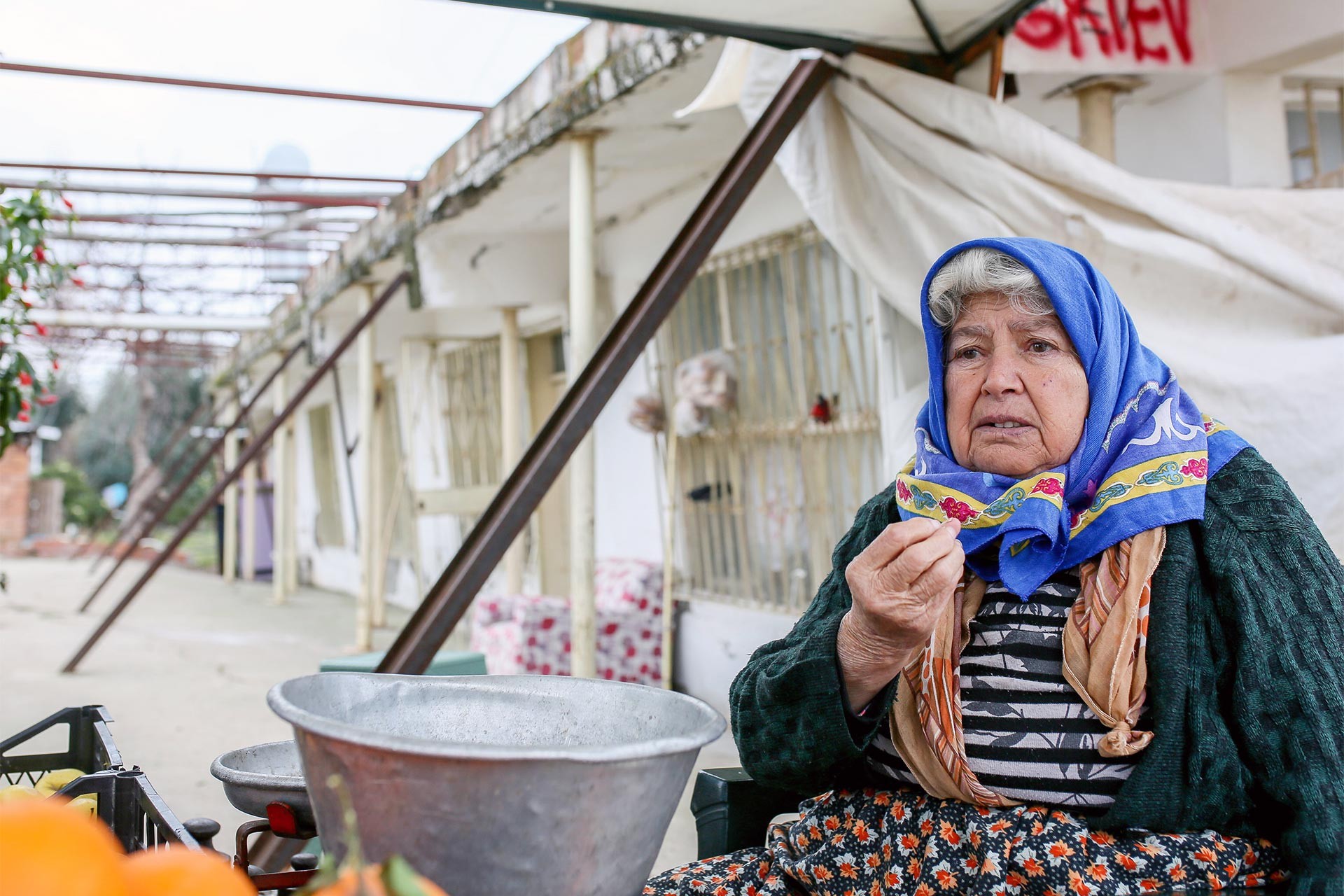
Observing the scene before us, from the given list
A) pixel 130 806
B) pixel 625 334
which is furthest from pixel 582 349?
pixel 130 806

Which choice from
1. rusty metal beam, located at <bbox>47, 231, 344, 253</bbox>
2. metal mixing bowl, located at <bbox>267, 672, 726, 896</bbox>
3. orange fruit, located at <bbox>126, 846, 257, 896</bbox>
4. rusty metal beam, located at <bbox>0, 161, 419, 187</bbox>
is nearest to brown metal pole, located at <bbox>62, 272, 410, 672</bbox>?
rusty metal beam, located at <bbox>0, 161, 419, 187</bbox>

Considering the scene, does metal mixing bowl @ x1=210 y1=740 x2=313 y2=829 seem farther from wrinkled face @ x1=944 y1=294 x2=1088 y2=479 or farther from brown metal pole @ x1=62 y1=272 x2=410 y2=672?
brown metal pole @ x1=62 y1=272 x2=410 y2=672

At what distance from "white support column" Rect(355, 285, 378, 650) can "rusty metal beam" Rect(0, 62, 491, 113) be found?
1971 mm

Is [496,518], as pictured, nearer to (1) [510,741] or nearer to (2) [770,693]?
(2) [770,693]

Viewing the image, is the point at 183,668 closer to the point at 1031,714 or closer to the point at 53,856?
the point at 1031,714

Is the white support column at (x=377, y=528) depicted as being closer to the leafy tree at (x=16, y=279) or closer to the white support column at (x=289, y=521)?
the white support column at (x=289, y=521)

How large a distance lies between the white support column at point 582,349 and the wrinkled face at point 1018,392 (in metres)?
2.50

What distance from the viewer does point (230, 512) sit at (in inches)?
508

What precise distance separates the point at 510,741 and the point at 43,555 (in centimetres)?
1981

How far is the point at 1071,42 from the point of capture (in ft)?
9.50

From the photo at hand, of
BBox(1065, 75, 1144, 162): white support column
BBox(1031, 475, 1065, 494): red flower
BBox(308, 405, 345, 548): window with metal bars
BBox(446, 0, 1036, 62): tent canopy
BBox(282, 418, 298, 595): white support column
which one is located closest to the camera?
BBox(1031, 475, 1065, 494): red flower

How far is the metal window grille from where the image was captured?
4223mm

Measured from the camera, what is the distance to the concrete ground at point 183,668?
4.01 metres

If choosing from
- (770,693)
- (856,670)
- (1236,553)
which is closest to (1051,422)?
(1236,553)
